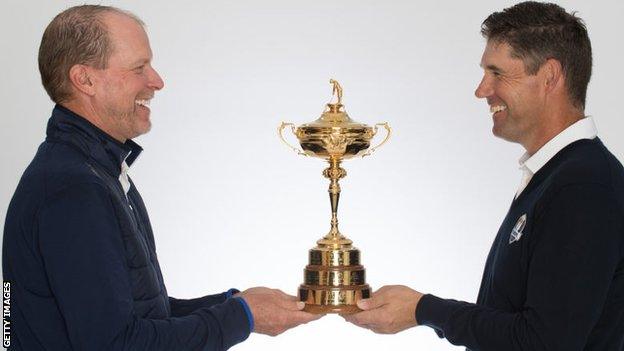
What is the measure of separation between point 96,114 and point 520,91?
3.83 feet

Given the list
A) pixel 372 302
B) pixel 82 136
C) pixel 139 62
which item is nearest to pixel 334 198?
pixel 372 302

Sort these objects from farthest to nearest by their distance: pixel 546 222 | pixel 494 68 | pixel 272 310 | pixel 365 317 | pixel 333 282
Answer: pixel 333 282, pixel 365 317, pixel 272 310, pixel 494 68, pixel 546 222

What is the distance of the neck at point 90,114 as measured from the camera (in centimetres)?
284

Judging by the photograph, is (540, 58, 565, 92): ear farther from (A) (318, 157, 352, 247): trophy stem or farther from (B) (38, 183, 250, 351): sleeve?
(B) (38, 183, 250, 351): sleeve

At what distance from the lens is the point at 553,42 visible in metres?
2.85

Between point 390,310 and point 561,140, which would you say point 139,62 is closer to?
point 390,310

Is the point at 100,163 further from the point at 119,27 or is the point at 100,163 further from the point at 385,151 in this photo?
the point at 385,151

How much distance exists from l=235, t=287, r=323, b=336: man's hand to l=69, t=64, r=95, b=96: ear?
0.74 metres

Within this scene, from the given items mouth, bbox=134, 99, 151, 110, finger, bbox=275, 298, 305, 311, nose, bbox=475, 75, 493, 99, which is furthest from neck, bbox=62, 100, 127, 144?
nose, bbox=475, 75, 493, 99

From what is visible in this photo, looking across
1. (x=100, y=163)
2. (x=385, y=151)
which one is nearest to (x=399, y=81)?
(x=385, y=151)

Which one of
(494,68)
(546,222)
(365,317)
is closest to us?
(546,222)

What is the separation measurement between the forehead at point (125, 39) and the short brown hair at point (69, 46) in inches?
0.8

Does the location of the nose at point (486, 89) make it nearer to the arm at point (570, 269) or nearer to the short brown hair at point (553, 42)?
the short brown hair at point (553, 42)

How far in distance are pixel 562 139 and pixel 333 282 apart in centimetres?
89
